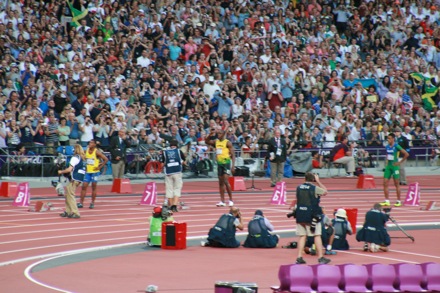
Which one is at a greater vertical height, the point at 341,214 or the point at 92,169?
the point at 92,169

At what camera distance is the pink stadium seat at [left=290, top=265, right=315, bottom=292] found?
39.6 feet

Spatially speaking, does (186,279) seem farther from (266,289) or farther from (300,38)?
(300,38)

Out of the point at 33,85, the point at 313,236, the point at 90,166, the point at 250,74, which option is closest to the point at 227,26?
the point at 250,74

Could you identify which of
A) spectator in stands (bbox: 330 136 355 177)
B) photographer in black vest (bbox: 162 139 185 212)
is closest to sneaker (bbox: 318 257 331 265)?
photographer in black vest (bbox: 162 139 185 212)

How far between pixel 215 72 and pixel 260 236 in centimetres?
1557

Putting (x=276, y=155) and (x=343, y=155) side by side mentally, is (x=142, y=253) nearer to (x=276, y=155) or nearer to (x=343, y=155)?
(x=276, y=155)

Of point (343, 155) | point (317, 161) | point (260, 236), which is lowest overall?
point (260, 236)

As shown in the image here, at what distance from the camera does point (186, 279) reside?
46.5 feet

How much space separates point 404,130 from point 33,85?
43.8 ft

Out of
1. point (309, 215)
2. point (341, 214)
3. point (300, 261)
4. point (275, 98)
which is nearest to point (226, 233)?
point (341, 214)

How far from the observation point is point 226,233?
1742 cm

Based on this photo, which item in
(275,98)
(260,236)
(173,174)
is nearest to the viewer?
(260,236)

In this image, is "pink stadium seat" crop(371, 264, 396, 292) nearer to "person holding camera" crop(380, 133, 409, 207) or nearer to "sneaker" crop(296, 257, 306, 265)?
"sneaker" crop(296, 257, 306, 265)

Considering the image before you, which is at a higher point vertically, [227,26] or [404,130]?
[227,26]
